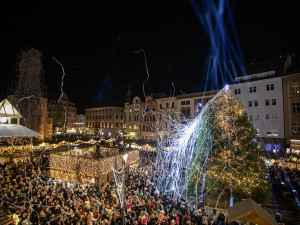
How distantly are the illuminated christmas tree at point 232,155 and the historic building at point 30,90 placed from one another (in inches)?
1477

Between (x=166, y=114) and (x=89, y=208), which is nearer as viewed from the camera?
(x=89, y=208)

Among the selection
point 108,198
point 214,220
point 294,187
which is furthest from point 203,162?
point 294,187

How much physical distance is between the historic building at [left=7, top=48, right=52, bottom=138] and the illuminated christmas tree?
37.5 metres

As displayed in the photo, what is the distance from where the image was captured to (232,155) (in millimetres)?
10227

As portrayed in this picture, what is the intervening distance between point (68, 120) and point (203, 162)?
7626 cm

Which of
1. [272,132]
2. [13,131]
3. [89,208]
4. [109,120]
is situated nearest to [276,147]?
[272,132]

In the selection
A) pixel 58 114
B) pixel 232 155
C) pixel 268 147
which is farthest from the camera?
pixel 58 114

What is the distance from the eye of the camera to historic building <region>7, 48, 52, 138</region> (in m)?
35.4

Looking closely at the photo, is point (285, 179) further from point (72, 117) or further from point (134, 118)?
point (72, 117)

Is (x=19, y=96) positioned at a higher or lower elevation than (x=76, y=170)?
higher

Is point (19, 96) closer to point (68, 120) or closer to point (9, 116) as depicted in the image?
point (9, 116)

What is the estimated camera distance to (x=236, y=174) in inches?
396

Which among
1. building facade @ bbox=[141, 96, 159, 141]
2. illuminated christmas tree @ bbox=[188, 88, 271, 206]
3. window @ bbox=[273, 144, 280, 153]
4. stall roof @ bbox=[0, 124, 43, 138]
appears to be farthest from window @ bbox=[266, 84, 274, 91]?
stall roof @ bbox=[0, 124, 43, 138]

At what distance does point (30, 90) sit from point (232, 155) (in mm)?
41937
